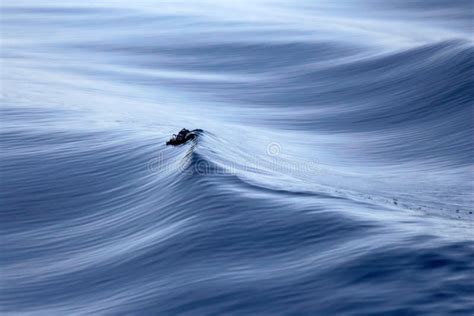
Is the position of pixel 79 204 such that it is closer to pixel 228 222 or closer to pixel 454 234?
pixel 228 222

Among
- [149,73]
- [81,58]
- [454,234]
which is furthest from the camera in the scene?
[81,58]

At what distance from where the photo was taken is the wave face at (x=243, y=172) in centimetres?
433

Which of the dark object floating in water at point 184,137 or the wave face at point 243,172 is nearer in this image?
the wave face at point 243,172

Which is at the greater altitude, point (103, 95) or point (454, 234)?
point (103, 95)

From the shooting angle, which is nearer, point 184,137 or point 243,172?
point 243,172

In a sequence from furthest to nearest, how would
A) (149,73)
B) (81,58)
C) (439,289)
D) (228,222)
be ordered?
1. (81,58)
2. (149,73)
3. (228,222)
4. (439,289)

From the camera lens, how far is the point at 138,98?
31.2ft

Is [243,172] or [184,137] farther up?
[184,137]

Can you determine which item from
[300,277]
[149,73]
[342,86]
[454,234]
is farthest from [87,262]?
[149,73]

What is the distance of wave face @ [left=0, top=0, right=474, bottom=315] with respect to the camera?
4.33 meters

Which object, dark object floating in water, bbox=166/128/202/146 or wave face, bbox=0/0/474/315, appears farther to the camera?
dark object floating in water, bbox=166/128/202/146

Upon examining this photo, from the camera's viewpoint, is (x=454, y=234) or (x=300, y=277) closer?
(x=300, y=277)

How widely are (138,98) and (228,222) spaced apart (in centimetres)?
463

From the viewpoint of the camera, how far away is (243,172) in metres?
5.94
